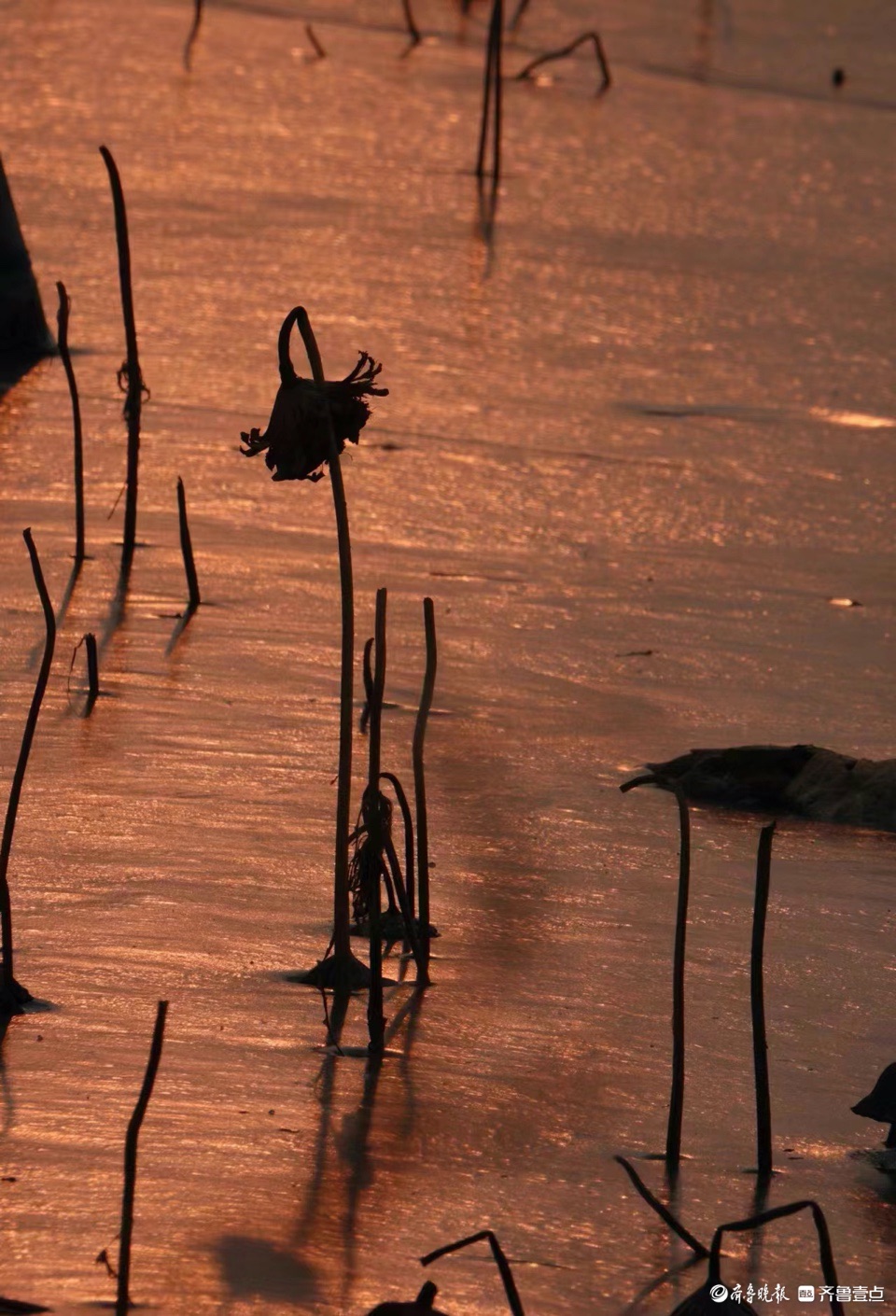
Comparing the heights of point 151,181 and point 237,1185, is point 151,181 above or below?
above

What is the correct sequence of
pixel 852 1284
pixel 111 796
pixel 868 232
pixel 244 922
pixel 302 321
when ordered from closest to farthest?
pixel 852 1284
pixel 302 321
pixel 244 922
pixel 111 796
pixel 868 232

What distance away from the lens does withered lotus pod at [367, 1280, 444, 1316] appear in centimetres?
238

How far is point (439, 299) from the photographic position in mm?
8836

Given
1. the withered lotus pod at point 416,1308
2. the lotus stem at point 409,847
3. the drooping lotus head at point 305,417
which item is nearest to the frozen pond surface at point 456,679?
the lotus stem at point 409,847

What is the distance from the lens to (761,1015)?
3111 millimetres

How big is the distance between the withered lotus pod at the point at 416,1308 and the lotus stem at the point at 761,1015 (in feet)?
2.62

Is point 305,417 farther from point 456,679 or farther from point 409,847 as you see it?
point 456,679

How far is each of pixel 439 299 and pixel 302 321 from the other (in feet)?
18.8

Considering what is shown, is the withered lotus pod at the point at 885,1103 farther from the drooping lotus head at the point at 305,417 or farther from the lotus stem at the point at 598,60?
the lotus stem at the point at 598,60

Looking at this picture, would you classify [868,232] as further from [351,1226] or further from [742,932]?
[351,1226]

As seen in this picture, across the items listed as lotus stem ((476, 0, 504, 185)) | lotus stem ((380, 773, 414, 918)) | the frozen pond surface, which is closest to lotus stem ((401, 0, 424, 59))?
the frozen pond surface

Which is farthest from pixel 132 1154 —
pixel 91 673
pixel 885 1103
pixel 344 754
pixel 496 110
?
pixel 496 110

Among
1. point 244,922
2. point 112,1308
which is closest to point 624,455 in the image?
point 244,922

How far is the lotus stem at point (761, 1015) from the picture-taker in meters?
3.07
